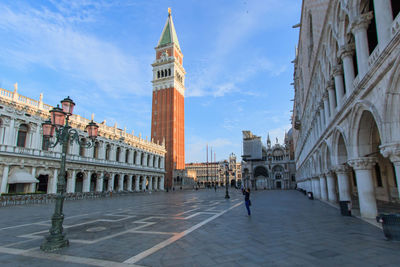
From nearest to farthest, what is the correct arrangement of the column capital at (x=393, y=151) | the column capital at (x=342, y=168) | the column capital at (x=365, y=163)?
the column capital at (x=393, y=151) < the column capital at (x=365, y=163) < the column capital at (x=342, y=168)

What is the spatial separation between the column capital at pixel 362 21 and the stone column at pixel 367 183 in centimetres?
516

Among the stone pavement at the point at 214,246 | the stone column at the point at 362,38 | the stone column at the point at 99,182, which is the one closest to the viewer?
the stone pavement at the point at 214,246

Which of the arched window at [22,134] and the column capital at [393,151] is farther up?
the arched window at [22,134]

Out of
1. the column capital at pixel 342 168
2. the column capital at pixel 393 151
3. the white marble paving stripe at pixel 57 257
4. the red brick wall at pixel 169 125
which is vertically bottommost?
the white marble paving stripe at pixel 57 257

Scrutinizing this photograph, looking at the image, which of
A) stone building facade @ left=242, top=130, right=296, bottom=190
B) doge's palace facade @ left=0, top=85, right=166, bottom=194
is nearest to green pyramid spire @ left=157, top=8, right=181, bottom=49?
doge's palace facade @ left=0, top=85, right=166, bottom=194

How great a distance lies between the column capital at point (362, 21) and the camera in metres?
8.44

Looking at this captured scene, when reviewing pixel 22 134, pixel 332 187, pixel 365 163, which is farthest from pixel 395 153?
pixel 22 134

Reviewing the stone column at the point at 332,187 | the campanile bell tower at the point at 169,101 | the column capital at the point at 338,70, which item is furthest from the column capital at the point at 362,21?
the campanile bell tower at the point at 169,101

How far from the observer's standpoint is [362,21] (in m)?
8.52

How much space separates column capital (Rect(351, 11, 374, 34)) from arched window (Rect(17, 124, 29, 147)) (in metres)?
33.4

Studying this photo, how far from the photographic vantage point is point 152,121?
77.5 meters

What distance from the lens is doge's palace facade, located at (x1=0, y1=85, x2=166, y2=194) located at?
85.2 ft

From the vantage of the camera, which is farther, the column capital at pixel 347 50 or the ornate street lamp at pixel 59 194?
the column capital at pixel 347 50

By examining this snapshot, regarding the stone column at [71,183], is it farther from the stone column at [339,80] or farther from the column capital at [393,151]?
the column capital at [393,151]
